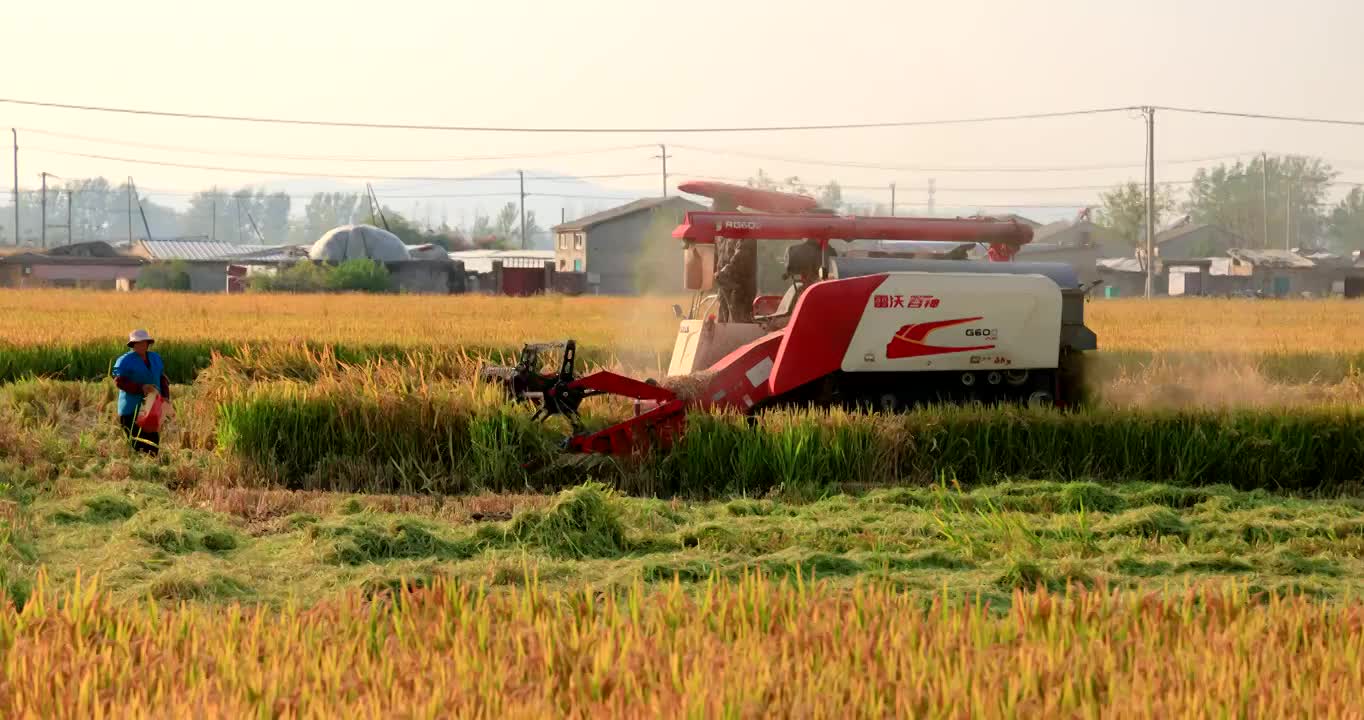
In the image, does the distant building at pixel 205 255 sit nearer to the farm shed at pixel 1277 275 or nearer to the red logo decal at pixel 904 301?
the farm shed at pixel 1277 275

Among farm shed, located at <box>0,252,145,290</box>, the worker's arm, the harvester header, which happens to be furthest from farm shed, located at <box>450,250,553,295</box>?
the worker's arm

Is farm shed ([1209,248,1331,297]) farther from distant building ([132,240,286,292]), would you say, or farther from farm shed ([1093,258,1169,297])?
distant building ([132,240,286,292])

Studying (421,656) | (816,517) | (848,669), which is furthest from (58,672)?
(816,517)

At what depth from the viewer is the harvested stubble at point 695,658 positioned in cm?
483

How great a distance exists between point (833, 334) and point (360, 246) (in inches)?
2601

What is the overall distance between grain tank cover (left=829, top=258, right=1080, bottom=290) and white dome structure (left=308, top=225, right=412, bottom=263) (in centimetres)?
6343

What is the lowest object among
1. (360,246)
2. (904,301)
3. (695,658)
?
(695,658)

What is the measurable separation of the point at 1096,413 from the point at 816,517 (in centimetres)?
372

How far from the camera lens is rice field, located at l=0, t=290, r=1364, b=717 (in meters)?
5.09

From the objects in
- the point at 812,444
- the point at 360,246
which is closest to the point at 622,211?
the point at 360,246

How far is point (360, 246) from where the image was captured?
76.8 m

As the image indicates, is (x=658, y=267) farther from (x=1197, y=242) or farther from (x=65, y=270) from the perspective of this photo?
(x=1197, y=242)

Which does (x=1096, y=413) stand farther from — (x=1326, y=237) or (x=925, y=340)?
(x=1326, y=237)

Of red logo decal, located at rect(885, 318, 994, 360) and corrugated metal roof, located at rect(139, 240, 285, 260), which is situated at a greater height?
corrugated metal roof, located at rect(139, 240, 285, 260)
